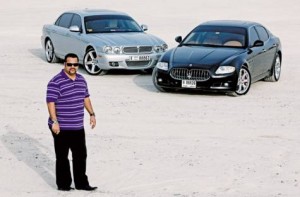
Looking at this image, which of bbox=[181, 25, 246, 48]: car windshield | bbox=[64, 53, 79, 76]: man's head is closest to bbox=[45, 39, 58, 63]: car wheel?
bbox=[181, 25, 246, 48]: car windshield

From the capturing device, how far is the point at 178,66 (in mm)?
15617

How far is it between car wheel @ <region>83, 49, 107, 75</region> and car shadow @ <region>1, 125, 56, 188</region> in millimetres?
6500

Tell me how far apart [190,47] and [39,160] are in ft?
23.6

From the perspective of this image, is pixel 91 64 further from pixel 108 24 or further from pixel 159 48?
pixel 159 48

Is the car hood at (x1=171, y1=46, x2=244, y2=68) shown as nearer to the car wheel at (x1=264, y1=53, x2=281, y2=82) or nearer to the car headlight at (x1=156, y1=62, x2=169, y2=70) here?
the car headlight at (x1=156, y1=62, x2=169, y2=70)

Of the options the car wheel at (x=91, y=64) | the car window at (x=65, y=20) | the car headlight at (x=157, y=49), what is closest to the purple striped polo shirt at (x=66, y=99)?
the car wheel at (x=91, y=64)

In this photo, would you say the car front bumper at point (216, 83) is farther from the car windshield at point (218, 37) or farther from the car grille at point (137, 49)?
the car grille at point (137, 49)

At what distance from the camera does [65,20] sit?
20734mm

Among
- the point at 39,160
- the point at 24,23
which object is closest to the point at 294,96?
the point at 39,160

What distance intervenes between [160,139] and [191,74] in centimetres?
420

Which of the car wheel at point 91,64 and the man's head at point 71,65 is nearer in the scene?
the man's head at point 71,65

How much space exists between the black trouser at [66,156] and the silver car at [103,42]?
9.52 meters

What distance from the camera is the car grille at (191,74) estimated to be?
15445 mm

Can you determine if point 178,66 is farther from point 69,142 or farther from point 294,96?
point 69,142
